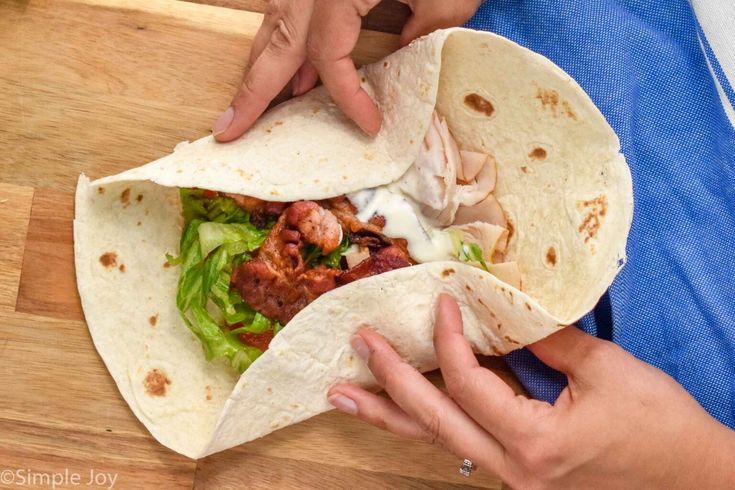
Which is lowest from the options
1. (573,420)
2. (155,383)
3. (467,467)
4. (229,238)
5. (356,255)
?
(155,383)

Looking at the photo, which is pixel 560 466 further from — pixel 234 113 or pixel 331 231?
pixel 234 113

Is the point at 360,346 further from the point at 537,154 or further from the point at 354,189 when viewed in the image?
the point at 537,154

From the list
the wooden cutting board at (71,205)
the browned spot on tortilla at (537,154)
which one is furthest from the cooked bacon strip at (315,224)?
the browned spot on tortilla at (537,154)

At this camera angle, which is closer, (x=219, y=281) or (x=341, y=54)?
(x=341, y=54)

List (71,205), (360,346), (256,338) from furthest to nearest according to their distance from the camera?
(71,205) → (256,338) → (360,346)

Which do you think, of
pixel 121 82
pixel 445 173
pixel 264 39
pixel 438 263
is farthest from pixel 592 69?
pixel 121 82

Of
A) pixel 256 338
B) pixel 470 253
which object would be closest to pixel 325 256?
pixel 256 338

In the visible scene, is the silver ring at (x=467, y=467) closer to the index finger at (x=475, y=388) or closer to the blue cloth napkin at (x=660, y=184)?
the blue cloth napkin at (x=660, y=184)
